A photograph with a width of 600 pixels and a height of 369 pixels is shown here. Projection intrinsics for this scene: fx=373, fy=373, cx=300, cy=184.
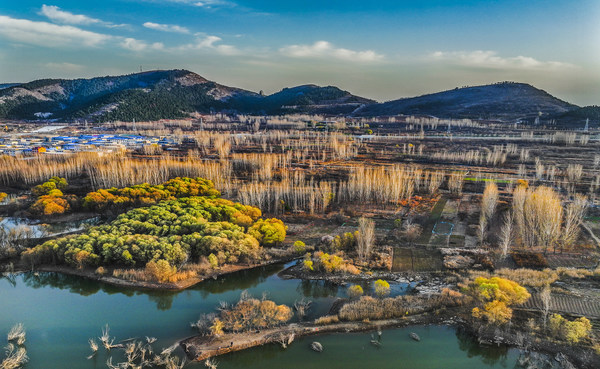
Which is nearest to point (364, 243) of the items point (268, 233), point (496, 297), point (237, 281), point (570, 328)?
point (268, 233)

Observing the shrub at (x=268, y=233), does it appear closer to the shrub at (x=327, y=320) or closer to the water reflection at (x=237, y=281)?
→ the water reflection at (x=237, y=281)

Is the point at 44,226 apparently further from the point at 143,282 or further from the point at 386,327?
the point at 386,327

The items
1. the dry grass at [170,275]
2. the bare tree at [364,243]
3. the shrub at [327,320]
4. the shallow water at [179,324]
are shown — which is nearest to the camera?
the shallow water at [179,324]

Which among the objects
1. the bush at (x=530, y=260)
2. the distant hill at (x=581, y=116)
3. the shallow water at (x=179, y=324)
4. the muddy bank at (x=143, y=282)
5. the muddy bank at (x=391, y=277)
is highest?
the distant hill at (x=581, y=116)

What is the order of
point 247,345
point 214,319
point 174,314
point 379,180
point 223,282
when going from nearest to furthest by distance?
point 247,345 → point 214,319 → point 174,314 → point 223,282 → point 379,180

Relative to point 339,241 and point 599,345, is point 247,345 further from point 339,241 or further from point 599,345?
point 599,345

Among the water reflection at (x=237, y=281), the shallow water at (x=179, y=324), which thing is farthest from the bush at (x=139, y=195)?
the water reflection at (x=237, y=281)

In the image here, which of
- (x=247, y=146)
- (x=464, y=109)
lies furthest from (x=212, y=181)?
(x=464, y=109)
